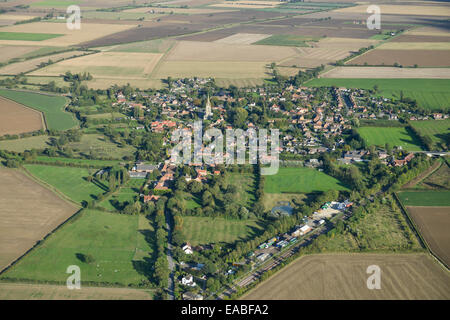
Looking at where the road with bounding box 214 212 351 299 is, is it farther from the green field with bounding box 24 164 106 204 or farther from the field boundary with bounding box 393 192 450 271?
the green field with bounding box 24 164 106 204

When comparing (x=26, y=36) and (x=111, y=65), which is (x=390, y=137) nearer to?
(x=111, y=65)

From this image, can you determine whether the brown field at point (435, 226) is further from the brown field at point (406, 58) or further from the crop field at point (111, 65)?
the crop field at point (111, 65)

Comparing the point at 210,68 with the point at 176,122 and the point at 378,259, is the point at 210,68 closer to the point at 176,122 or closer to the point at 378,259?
the point at 176,122

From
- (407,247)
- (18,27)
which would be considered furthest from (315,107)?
(18,27)

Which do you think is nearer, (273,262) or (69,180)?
(273,262)

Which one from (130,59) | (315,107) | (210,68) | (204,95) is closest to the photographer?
(315,107)

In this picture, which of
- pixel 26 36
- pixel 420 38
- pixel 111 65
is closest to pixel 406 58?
pixel 420 38
